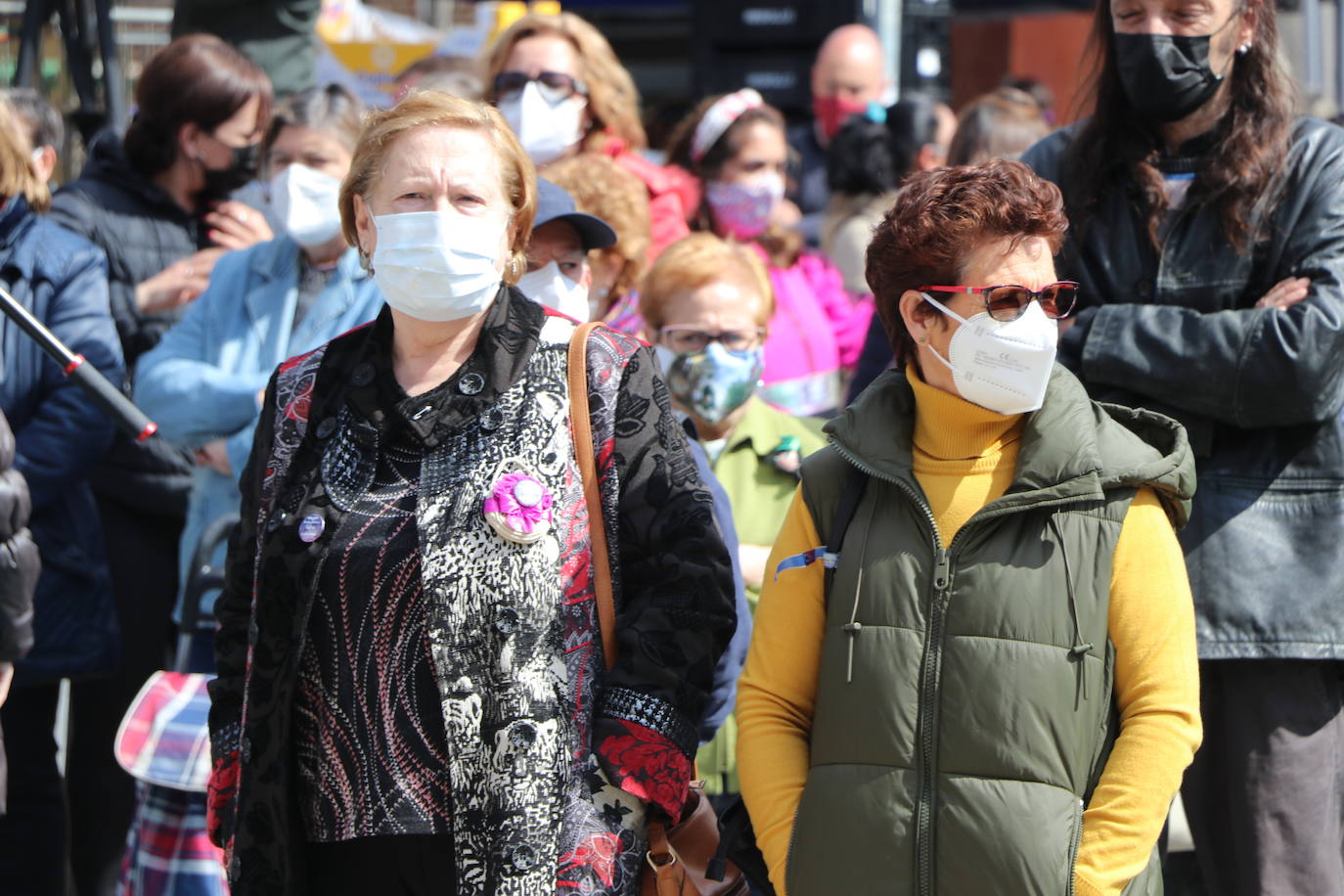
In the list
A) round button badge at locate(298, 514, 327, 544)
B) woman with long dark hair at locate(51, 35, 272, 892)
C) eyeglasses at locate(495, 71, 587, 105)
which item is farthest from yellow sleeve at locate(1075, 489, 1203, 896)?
woman with long dark hair at locate(51, 35, 272, 892)

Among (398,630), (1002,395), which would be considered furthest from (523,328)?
(1002,395)

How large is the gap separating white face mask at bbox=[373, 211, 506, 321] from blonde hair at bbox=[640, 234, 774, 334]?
46.9 inches

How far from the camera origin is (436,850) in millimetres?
2781

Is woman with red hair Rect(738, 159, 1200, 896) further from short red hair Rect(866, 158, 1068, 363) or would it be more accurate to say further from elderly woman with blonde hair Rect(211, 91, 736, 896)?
elderly woman with blonde hair Rect(211, 91, 736, 896)

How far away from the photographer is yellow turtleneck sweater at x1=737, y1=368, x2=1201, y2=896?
100 inches

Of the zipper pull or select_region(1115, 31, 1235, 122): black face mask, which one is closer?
the zipper pull

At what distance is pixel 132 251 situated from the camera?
5.15 m

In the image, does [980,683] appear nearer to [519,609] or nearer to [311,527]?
[519,609]

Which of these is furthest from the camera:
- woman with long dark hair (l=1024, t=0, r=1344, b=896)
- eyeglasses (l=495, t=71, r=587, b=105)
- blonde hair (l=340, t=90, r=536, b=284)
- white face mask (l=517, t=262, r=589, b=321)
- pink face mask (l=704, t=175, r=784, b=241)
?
pink face mask (l=704, t=175, r=784, b=241)

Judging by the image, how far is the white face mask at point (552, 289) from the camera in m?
3.88

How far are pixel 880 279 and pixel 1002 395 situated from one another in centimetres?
34

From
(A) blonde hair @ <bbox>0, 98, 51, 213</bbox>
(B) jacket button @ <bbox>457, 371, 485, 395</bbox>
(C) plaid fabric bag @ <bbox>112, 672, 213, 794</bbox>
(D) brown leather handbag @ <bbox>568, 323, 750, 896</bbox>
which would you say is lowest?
(C) plaid fabric bag @ <bbox>112, 672, 213, 794</bbox>

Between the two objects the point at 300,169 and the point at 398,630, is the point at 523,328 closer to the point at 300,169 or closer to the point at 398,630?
the point at 398,630

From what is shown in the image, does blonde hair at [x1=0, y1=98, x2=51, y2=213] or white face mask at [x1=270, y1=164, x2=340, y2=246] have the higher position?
blonde hair at [x1=0, y1=98, x2=51, y2=213]
